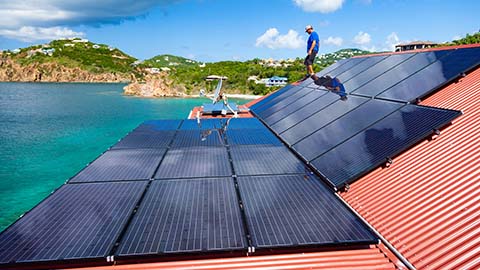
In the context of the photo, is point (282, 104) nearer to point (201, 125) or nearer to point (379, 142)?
point (201, 125)

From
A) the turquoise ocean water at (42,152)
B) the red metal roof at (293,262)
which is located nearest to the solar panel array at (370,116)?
the red metal roof at (293,262)

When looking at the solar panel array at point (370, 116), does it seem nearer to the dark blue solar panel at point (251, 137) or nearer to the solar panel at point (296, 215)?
the dark blue solar panel at point (251, 137)

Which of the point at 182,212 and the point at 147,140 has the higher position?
the point at 147,140

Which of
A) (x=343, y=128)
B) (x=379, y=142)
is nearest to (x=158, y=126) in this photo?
(x=343, y=128)

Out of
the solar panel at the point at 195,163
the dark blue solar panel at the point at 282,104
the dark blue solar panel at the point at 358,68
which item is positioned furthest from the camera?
the dark blue solar panel at the point at 282,104

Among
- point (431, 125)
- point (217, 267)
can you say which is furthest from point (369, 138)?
point (217, 267)

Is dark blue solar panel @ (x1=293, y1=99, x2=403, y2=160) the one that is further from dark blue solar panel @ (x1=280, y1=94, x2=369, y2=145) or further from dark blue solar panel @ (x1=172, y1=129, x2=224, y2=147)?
dark blue solar panel @ (x1=172, y1=129, x2=224, y2=147)
